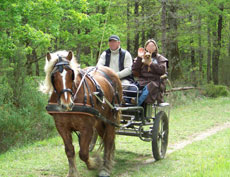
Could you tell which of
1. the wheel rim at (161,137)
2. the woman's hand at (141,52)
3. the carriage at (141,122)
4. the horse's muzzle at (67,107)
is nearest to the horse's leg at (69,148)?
the horse's muzzle at (67,107)

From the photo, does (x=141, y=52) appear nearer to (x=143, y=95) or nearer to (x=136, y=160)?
(x=143, y=95)

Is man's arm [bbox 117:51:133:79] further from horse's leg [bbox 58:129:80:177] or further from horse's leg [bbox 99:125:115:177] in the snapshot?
horse's leg [bbox 58:129:80:177]

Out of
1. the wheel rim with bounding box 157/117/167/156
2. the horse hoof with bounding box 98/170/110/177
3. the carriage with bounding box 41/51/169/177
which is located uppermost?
the carriage with bounding box 41/51/169/177

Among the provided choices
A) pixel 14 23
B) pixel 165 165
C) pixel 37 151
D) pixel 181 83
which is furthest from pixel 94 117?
pixel 181 83

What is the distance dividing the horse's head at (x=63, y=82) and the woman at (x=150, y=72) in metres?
2.20

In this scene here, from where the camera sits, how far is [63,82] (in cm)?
436

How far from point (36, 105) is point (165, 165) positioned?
4963 millimetres

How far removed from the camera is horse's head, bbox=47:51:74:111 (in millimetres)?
4277

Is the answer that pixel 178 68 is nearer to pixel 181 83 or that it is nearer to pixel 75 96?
pixel 181 83

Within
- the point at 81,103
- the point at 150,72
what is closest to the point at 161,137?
the point at 150,72

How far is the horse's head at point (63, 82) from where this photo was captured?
428 centimetres

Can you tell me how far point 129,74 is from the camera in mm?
6789

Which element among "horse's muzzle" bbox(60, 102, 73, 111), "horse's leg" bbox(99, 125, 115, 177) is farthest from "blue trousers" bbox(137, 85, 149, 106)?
"horse's muzzle" bbox(60, 102, 73, 111)

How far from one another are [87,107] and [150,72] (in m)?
2.27
